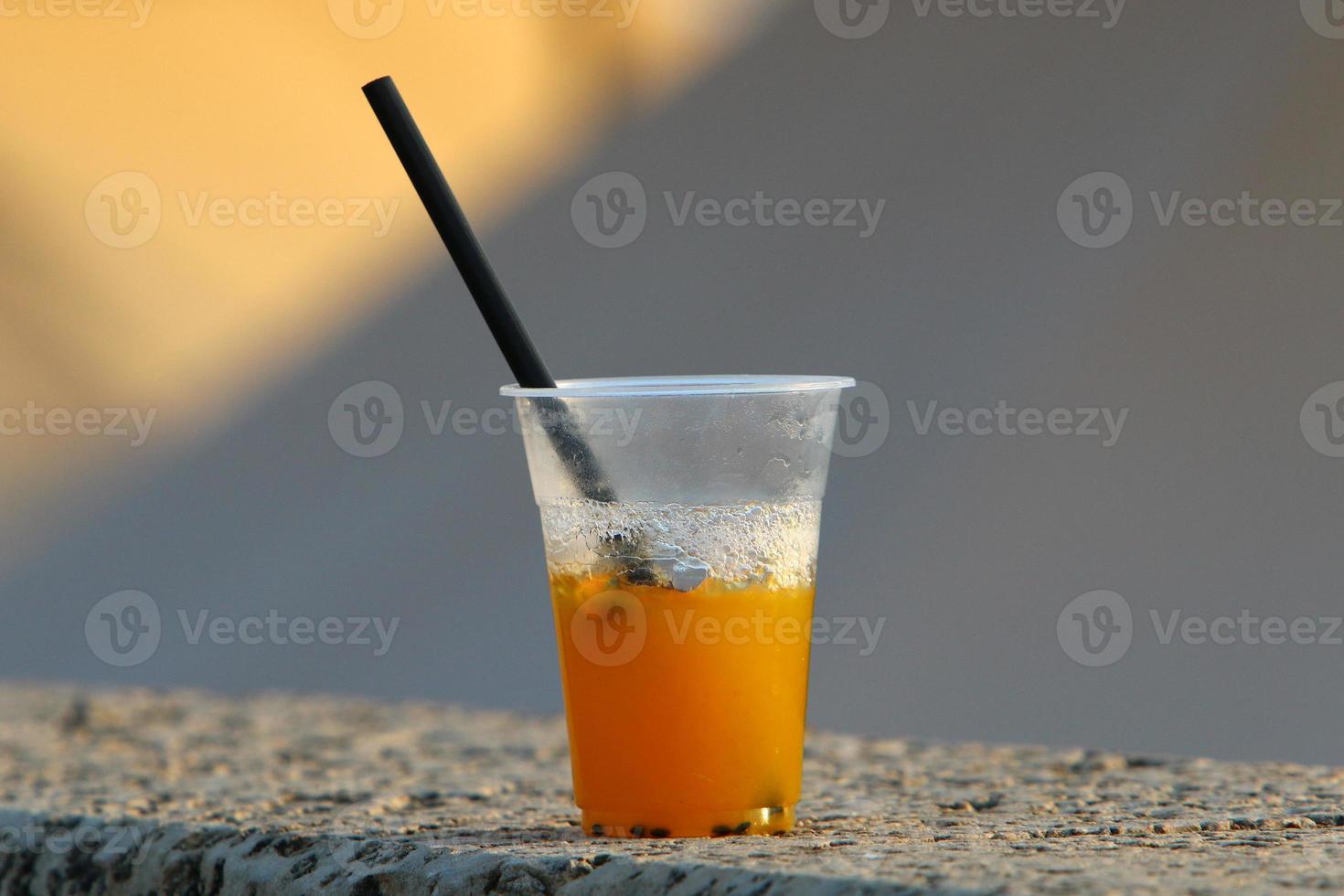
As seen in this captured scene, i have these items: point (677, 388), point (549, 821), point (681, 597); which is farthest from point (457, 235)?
point (549, 821)

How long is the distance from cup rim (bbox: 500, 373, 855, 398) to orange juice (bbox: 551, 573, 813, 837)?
136 millimetres

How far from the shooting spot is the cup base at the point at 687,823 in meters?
1.00

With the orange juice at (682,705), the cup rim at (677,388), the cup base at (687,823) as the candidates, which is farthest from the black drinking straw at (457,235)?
the cup base at (687,823)

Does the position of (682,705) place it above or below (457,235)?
below

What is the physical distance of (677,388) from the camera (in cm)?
100

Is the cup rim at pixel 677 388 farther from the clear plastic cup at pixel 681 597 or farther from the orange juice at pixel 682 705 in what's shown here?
the orange juice at pixel 682 705

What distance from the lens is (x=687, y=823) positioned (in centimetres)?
100

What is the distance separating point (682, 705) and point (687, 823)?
0.28ft

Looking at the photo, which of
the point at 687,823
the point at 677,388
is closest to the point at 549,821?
the point at 687,823

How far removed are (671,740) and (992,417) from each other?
3053 millimetres

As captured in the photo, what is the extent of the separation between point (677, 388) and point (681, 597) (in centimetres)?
15

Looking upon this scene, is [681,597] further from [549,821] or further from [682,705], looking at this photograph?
[549,821]

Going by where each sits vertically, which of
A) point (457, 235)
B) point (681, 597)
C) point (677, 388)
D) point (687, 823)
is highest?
point (457, 235)

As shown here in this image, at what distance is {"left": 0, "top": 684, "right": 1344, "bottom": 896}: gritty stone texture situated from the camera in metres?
0.83
